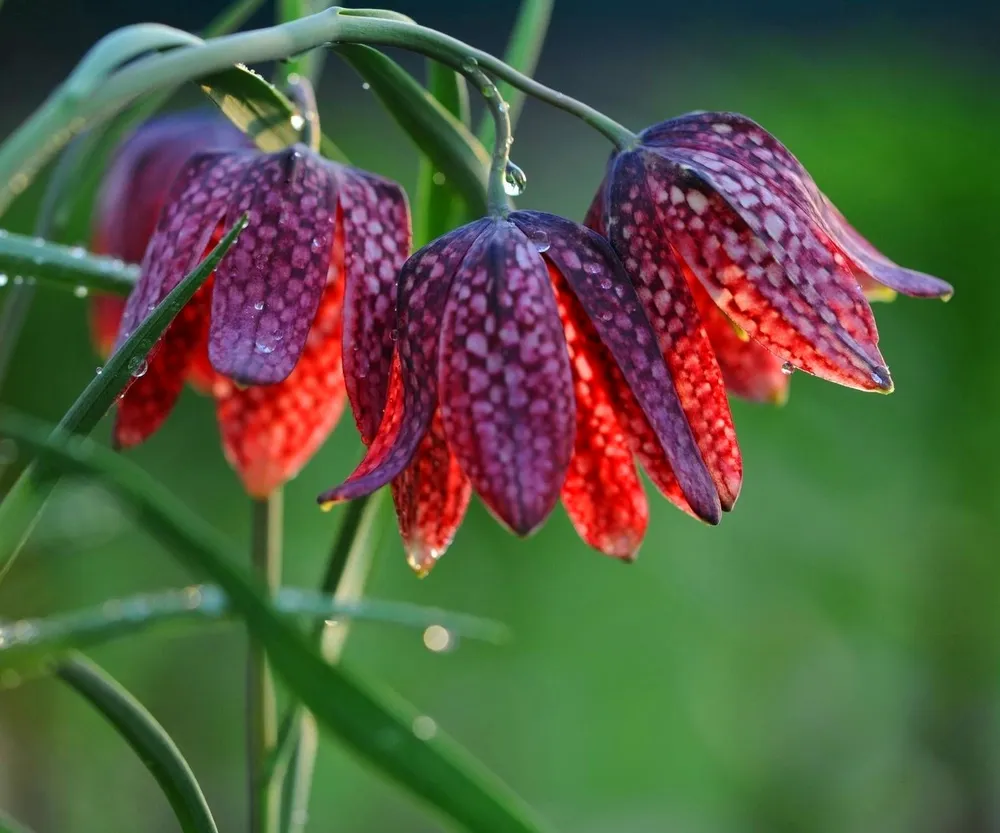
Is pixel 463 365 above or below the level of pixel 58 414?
above

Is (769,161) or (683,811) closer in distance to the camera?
(769,161)

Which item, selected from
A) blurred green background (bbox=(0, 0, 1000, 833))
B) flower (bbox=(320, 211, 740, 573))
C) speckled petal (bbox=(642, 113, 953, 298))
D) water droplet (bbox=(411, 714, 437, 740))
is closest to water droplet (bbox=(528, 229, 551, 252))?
flower (bbox=(320, 211, 740, 573))

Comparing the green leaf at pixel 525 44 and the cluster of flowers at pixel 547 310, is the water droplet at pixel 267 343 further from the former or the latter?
the green leaf at pixel 525 44

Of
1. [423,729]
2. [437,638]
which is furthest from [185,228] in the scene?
[423,729]

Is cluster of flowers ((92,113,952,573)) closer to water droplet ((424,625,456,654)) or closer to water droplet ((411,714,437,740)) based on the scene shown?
water droplet ((424,625,456,654))

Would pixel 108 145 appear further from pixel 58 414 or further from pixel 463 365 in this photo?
pixel 58 414

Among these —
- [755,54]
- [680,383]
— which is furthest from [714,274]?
[755,54]
